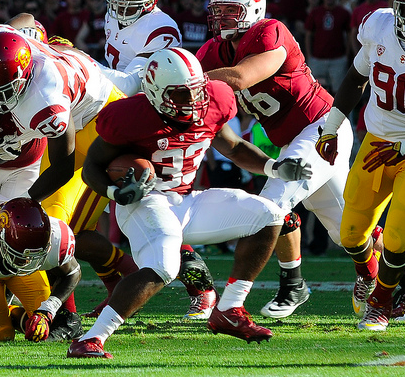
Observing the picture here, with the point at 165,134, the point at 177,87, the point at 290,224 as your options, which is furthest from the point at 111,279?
the point at 177,87

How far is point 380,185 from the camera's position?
448cm

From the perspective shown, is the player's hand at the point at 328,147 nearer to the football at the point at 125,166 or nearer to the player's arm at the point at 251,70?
the player's arm at the point at 251,70

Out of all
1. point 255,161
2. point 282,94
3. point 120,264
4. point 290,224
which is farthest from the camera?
point 120,264

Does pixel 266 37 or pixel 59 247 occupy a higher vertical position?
pixel 266 37

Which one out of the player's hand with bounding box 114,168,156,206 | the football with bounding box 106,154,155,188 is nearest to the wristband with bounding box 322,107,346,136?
the football with bounding box 106,154,155,188

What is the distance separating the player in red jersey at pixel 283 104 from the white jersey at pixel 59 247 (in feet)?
3.84

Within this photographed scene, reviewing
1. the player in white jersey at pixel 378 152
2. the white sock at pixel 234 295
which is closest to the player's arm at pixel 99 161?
the white sock at pixel 234 295

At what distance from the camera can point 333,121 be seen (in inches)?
180

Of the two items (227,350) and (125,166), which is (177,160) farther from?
(227,350)

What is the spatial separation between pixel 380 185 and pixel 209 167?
4694 mm

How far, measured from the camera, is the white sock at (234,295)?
149 inches

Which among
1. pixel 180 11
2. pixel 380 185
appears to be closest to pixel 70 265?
pixel 380 185

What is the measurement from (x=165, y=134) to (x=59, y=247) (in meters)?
0.77

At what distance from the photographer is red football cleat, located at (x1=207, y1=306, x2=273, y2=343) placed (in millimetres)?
3682
